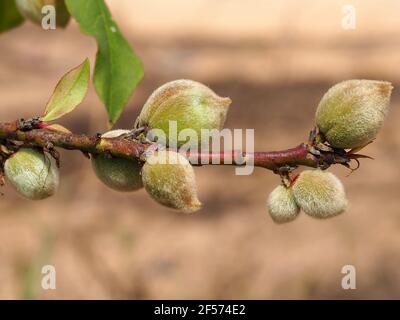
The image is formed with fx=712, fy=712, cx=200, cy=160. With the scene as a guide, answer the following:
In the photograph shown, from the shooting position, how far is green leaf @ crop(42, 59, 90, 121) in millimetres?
963

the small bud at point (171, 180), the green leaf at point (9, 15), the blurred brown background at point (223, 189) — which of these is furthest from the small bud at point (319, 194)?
the blurred brown background at point (223, 189)

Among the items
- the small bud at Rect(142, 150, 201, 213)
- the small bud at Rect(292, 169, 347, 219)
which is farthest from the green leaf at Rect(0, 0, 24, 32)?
the small bud at Rect(292, 169, 347, 219)

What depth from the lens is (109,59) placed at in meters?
1.17

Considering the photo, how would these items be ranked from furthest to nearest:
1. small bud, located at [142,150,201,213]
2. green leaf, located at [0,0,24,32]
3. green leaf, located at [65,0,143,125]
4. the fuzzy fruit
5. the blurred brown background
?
the blurred brown background → green leaf, located at [0,0,24,32] → the fuzzy fruit → green leaf, located at [65,0,143,125] → small bud, located at [142,150,201,213]

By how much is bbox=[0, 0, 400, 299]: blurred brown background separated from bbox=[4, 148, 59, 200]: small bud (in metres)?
2.41

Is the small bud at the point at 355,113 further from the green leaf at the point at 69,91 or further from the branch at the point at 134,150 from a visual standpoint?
the green leaf at the point at 69,91

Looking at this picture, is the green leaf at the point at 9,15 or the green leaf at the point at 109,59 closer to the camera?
the green leaf at the point at 109,59

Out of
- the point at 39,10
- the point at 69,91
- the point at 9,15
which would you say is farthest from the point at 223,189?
the point at 69,91

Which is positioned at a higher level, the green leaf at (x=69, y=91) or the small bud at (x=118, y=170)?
the green leaf at (x=69, y=91)

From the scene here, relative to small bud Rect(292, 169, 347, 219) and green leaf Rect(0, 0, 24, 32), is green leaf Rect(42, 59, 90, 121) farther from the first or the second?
green leaf Rect(0, 0, 24, 32)

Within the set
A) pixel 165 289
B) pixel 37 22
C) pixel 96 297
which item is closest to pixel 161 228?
pixel 165 289

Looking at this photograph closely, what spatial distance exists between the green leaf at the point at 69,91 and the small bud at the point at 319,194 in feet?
1.03

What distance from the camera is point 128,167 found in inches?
37.5

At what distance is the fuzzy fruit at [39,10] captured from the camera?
4.07 feet
